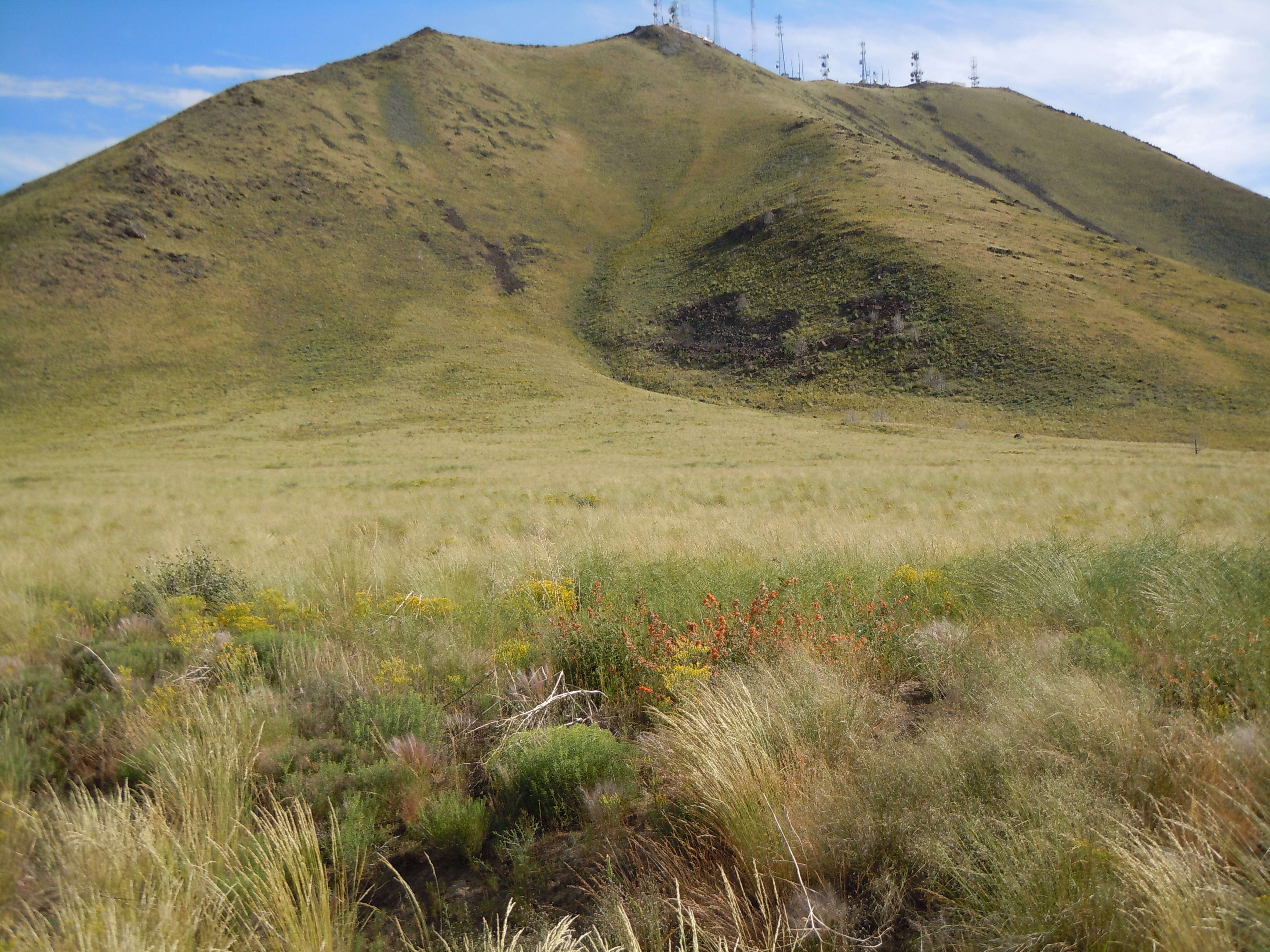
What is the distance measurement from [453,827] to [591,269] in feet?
274

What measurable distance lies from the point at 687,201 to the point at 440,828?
9442 cm

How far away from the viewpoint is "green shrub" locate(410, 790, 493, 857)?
2.85 metres

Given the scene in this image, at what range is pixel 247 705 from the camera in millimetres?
3598

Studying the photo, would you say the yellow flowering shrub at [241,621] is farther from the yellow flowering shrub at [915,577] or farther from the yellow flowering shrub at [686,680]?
the yellow flowering shrub at [915,577]

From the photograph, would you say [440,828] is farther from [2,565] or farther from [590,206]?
[590,206]

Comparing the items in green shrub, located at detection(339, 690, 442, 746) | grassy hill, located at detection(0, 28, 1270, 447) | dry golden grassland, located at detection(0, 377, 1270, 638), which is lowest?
dry golden grassland, located at detection(0, 377, 1270, 638)

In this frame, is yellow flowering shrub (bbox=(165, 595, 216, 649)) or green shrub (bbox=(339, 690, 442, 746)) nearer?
green shrub (bbox=(339, 690, 442, 746))

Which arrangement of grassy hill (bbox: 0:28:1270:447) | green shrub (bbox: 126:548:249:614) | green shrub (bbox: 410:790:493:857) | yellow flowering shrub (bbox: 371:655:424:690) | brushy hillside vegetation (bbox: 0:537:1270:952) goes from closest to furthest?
brushy hillside vegetation (bbox: 0:537:1270:952) < green shrub (bbox: 410:790:493:857) < yellow flowering shrub (bbox: 371:655:424:690) < green shrub (bbox: 126:548:249:614) < grassy hill (bbox: 0:28:1270:447)

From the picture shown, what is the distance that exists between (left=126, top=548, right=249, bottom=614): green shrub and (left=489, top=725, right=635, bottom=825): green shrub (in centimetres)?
351

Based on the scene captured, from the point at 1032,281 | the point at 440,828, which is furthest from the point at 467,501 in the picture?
the point at 1032,281

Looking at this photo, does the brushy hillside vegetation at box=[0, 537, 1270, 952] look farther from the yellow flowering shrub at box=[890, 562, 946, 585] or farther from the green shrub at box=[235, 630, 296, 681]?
the yellow flowering shrub at box=[890, 562, 946, 585]

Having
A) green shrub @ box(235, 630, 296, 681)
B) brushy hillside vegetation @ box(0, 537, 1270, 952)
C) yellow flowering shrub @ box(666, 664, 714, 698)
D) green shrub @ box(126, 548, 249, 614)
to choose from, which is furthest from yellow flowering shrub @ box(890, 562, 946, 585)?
green shrub @ box(126, 548, 249, 614)

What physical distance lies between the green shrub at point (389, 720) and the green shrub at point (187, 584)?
2514 millimetres

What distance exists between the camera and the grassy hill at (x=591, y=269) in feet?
164
